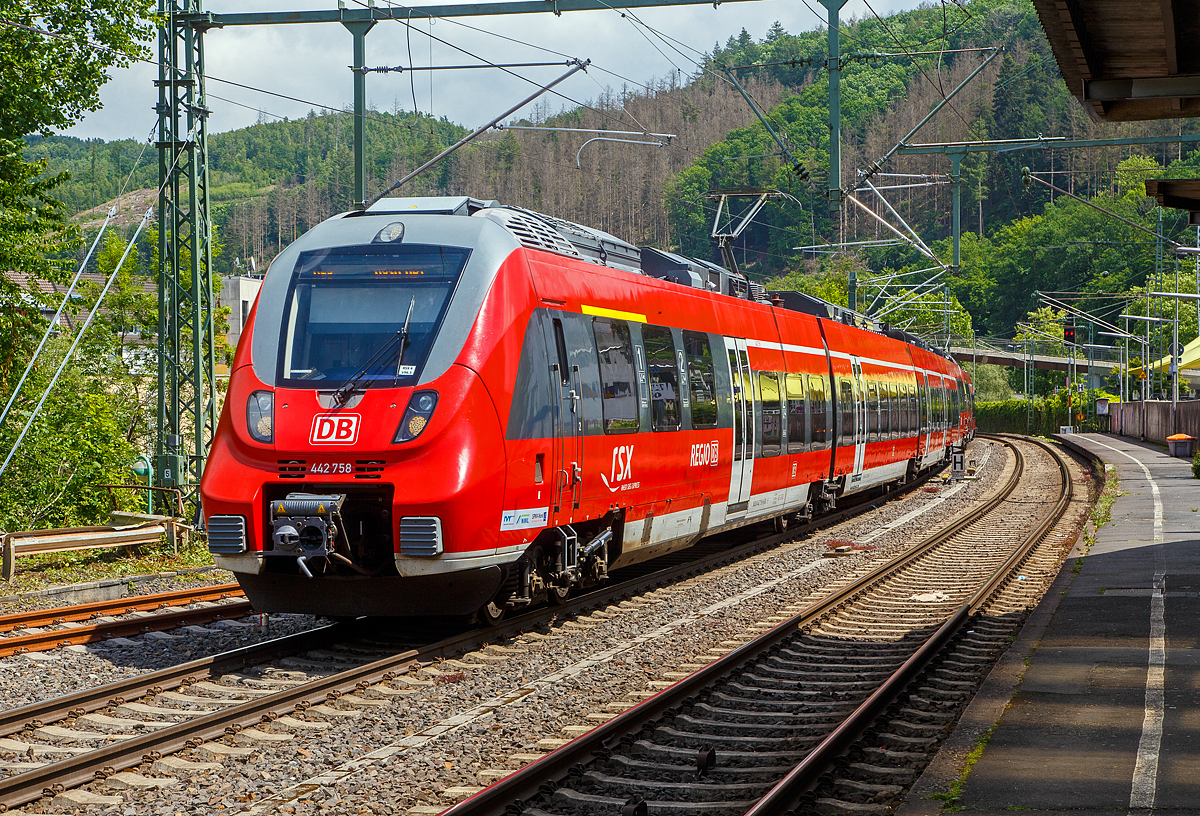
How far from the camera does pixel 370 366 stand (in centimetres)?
944

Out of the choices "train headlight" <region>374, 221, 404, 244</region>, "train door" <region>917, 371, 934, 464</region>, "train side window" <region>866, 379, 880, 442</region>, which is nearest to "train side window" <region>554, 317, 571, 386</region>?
"train headlight" <region>374, 221, 404, 244</region>

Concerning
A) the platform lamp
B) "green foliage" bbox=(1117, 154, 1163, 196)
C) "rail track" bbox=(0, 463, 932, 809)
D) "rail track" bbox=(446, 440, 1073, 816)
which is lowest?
"rail track" bbox=(446, 440, 1073, 816)

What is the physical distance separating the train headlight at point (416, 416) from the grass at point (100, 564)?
622cm

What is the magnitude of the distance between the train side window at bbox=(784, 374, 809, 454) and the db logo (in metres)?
9.28

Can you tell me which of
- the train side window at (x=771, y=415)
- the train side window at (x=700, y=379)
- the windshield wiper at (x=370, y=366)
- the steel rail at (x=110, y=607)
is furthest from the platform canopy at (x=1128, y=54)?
the steel rail at (x=110, y=607)

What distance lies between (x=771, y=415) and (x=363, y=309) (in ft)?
26.6

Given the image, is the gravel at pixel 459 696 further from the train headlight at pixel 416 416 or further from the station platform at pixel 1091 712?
the station platform at pixel 1091 712

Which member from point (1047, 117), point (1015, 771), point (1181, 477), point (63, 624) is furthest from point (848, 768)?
point (1047, 117)

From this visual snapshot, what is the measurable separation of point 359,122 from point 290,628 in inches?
286

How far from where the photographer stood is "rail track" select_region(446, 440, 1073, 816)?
6223 mm

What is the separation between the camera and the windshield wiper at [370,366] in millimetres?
9328

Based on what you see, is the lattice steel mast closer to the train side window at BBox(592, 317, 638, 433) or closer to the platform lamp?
the platform lamp

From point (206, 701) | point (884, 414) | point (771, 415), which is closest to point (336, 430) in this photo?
point (206, 701)

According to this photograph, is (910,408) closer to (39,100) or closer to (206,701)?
(39,100)
